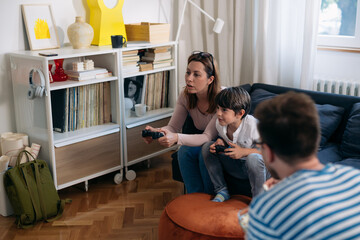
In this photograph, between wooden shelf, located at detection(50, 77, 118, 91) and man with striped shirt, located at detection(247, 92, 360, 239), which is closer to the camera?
man with striped shirt, located at detection(247, 92, 360, 239)

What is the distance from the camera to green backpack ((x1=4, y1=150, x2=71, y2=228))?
8.86 feet

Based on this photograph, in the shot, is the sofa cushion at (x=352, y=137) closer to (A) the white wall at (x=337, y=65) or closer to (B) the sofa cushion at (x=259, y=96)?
(B) the sofa cushion at (x=259, y=96)

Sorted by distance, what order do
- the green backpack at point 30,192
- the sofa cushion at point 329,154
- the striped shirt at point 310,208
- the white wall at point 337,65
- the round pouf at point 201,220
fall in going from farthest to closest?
the white wall at point 337,65 < the green backpack at point 30,192 < the sofa cushion at point 329,154 < the round pouf at point 201,220 < the striped shirt at point 310,208

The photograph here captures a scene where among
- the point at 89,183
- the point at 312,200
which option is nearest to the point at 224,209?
the point at 312,200

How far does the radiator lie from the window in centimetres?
31

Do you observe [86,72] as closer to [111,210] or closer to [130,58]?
[130,58]

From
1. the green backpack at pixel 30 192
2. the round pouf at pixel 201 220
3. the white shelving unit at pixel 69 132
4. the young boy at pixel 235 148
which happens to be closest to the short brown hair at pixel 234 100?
the young boy at pixel 235 148

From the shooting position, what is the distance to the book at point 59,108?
9.69 feet

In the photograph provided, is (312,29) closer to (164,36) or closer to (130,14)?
(164,36)

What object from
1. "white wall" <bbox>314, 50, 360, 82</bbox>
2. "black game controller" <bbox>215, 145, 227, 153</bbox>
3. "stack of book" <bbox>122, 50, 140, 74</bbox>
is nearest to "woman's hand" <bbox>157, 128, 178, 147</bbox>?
"black game controller" <bbox>215, 145, 227, 153</bbox>

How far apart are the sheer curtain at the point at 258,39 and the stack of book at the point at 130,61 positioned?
0.82m

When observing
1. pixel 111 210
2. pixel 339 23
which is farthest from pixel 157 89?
pixel 339 23

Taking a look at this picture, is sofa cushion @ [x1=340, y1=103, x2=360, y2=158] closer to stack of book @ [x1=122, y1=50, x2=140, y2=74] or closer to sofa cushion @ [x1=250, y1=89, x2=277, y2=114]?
sofa cushion @ [x1=250, y1=89, x2=277, y2=114]

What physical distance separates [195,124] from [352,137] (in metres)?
0.94
